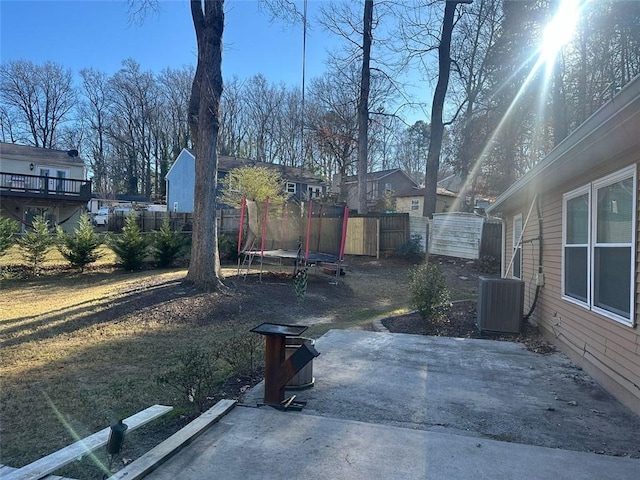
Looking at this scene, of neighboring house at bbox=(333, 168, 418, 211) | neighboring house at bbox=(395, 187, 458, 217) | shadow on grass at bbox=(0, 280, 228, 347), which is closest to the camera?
shadow on grass at bbox=(0, 280, 228, 347)

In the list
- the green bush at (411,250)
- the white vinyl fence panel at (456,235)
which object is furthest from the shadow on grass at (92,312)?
the white vinyl fence panel at (456,235)

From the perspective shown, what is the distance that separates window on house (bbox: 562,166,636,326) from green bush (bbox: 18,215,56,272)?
39.8 ft

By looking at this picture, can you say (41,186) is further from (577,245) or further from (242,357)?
(577,245)

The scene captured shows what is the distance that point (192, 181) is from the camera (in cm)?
3100

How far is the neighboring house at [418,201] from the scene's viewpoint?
3275 centimetres

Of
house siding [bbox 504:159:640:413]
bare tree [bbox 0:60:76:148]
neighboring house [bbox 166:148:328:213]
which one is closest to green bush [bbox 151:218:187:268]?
house siding [bbox 504:159:640:413]

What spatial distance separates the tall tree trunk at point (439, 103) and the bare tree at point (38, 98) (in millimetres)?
37249

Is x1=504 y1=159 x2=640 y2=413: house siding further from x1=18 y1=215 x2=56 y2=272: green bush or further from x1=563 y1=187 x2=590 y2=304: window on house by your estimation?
x1=18 y1=215 x2=56 y2=272: green bush

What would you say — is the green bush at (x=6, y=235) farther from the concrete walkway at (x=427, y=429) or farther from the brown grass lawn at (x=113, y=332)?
the concrete walkway at (x=427, y=429)

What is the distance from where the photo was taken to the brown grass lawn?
3066 mm

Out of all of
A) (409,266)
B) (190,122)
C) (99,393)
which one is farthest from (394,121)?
(99,393)

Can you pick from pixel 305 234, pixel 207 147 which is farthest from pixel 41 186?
pixel 207 147

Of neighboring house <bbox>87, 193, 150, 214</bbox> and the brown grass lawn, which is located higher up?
neighboring house <bbox>87, 193, 150, 214</bbox>

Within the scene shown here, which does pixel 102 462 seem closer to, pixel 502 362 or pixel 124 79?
pixel 502 362
